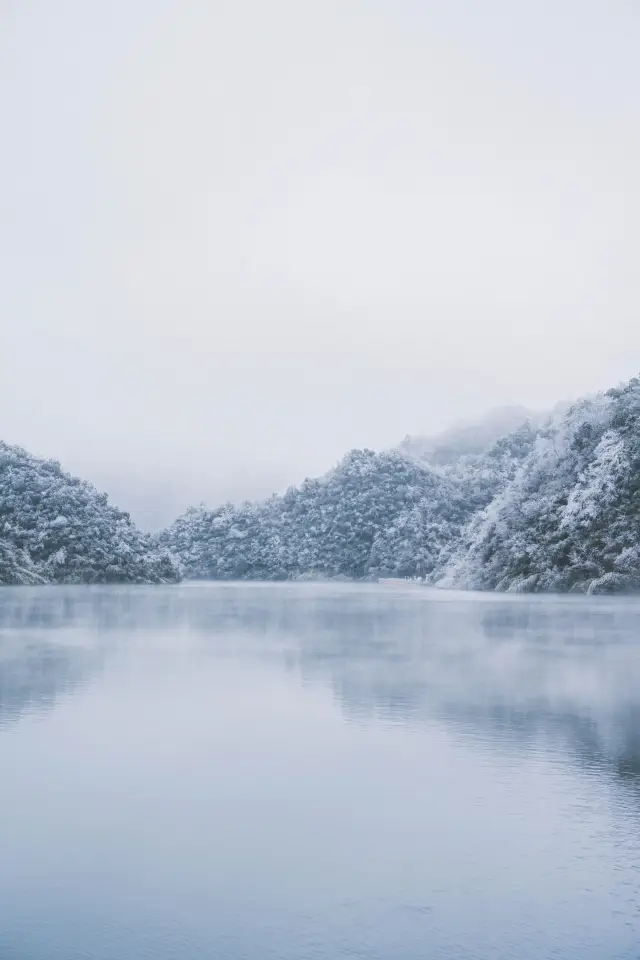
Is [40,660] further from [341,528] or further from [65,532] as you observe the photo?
[341,528]

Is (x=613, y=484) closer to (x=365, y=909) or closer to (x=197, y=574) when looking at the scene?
(x=365, y=909)

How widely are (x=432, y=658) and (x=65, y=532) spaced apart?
76020 millimetres

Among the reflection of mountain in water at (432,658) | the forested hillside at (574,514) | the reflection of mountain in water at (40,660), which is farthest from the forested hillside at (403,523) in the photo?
the reflection of mountain in water at (40,660)

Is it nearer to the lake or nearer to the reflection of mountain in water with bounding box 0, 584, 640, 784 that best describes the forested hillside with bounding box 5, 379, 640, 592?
the reflection of mountain in water with bounding box 0, 584, 640, 784

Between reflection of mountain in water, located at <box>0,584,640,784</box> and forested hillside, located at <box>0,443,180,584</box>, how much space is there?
47390 millimetres

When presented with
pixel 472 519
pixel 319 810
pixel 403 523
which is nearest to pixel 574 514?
pixel 472 519

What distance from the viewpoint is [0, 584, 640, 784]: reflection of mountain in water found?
54.2ft

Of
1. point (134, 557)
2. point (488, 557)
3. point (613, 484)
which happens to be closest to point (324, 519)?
point (134, 557)

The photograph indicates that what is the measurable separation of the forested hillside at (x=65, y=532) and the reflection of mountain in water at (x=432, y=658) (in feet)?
155

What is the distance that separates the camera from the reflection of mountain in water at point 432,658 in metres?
16.5

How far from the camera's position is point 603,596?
61.9 m

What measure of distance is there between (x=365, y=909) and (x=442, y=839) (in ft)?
7.12

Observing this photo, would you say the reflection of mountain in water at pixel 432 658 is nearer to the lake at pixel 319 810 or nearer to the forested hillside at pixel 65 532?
the lake at pixel 319 810

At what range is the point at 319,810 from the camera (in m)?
11.0
